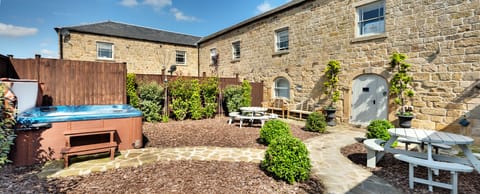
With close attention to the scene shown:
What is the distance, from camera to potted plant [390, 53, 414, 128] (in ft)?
18.7

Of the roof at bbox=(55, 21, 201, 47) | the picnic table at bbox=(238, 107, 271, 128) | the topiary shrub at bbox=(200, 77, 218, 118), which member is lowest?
Answer: the picnic table at bbox=(238, 107, 271, 128)

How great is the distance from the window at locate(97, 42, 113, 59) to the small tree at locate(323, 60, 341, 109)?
12360 mm

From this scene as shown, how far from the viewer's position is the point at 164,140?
4918mm

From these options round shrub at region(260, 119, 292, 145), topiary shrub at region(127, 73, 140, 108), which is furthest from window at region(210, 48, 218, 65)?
round shrub at region(260, 119, 292, 145)

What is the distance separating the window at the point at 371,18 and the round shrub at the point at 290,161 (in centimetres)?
582

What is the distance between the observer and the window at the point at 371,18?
637 cm

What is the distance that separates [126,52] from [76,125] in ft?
34.5

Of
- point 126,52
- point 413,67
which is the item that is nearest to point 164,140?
point 413,67

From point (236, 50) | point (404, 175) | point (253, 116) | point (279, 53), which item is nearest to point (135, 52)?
point (236, 50)

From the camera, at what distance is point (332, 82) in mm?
7426

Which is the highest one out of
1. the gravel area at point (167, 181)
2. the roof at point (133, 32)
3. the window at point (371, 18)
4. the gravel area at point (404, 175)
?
the roof at point (133, 32)

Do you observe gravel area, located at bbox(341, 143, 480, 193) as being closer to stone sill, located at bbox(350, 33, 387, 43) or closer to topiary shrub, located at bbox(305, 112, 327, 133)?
topiary shrub, located at bbox(305, 112, 327, 133)

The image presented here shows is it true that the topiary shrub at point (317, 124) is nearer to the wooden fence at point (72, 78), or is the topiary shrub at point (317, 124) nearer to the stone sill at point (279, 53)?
the stone sill at point (279, 53)

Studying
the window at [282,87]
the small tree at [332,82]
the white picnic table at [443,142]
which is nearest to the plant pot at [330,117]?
the small tree at [332,82]
